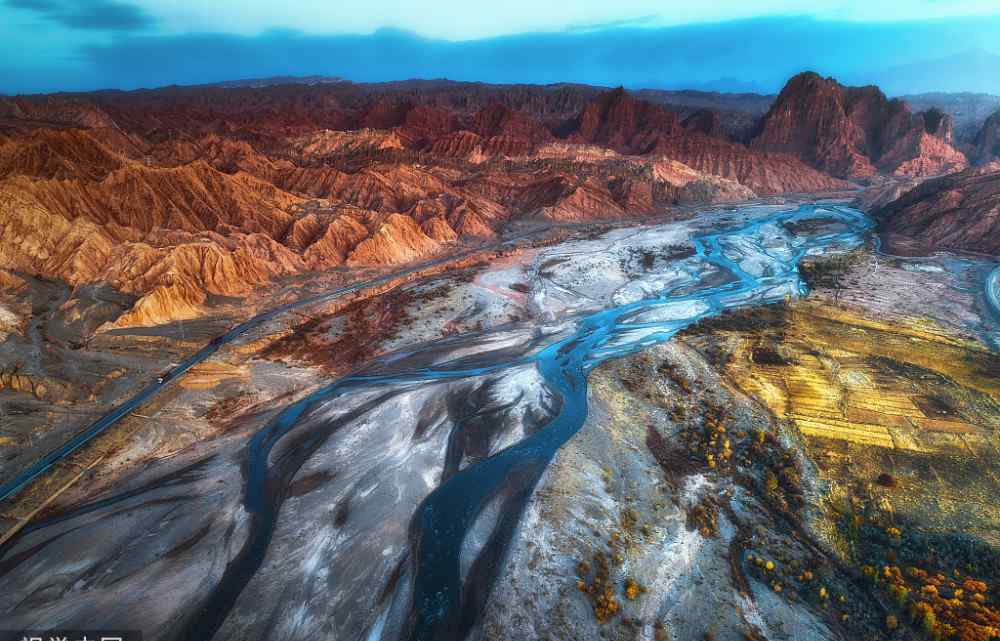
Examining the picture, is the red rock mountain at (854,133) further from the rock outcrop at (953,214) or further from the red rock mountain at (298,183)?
the rock outcrop at (953,214)

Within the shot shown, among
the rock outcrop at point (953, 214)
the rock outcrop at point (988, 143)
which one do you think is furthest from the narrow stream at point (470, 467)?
the rock outcrop at point (988, 143)

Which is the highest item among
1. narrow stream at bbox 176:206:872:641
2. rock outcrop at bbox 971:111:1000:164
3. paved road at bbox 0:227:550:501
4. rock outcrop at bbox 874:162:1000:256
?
rock outcrop at bbox 971:111:1000:164

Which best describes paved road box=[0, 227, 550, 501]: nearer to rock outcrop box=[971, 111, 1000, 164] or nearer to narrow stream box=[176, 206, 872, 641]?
narrow stream box=[176, 206, 872, 641]

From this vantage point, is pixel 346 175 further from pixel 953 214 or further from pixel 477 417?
pixel 953 214

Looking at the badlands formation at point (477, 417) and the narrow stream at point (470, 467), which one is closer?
the narrow stream at point (470, 467)

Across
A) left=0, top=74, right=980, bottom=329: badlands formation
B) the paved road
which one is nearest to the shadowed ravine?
the paved road

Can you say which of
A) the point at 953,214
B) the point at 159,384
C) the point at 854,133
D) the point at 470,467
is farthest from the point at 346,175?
the point at 854,133

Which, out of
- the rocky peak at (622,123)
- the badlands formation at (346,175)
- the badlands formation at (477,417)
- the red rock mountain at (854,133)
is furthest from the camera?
the rocky peak at (622,123)
